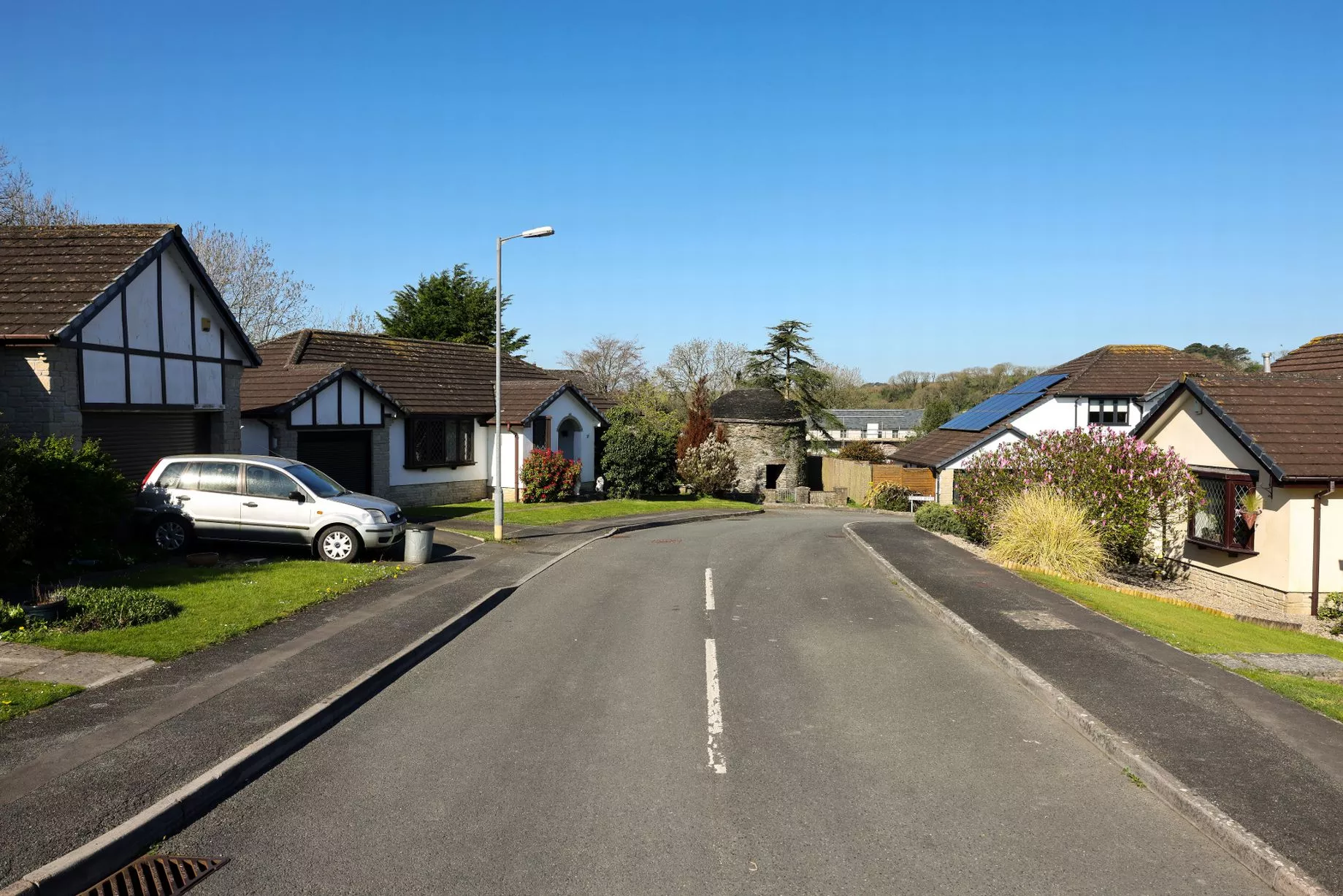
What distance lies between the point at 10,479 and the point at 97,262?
6442 mm

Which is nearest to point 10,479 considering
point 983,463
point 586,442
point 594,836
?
point 594,836

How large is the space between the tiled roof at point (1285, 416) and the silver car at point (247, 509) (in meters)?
16.6

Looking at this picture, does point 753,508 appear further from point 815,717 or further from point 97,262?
point 815,717

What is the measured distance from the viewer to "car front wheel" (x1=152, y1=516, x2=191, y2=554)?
1633cm

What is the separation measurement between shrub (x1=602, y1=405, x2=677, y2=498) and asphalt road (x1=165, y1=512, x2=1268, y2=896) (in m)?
24.2

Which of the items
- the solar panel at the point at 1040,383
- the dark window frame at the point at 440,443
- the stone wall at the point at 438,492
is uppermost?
the solar panel at the point at 1040,383

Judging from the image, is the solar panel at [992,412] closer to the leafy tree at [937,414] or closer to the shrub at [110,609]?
the leafy tree at [937,414]

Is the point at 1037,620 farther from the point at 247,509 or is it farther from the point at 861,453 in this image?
the point at 861,453

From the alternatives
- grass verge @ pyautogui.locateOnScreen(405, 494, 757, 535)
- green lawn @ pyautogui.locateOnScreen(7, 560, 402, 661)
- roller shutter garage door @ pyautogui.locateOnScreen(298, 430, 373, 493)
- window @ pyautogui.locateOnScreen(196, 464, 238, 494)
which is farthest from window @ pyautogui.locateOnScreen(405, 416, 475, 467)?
green lawn @ pyautogui.locateOnScreen(7, 560, 402, 661)

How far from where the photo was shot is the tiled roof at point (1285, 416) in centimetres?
1666

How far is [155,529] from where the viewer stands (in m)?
16.4

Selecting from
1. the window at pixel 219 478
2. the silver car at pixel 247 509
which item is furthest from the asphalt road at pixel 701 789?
the window at pixel 219 478

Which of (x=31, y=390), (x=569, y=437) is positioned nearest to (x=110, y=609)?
(x=31, y=390)

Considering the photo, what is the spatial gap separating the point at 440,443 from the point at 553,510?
4.45 meters
